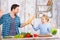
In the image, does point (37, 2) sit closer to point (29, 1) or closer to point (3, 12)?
point (29, 1)

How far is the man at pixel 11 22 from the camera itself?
6.56 feet

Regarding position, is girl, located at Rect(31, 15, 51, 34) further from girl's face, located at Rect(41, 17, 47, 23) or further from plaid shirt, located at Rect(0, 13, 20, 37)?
plaid shirt, located at Rect(0, 13, 20, 37)

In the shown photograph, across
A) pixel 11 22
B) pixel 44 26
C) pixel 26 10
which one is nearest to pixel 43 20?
Answer: pixel 44 26

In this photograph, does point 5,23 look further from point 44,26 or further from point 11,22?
point 44,26

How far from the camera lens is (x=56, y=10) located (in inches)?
80.2

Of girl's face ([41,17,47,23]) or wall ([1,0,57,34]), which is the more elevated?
wall ([1,0,57,34])

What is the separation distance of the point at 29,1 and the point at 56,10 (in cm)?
28

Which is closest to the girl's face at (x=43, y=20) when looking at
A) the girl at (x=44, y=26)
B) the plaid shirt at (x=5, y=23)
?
the girl at (x=44, y=26)

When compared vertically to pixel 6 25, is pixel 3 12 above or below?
above

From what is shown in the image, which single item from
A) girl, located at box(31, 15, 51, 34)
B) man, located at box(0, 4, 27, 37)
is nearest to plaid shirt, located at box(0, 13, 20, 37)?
man, located at box(0, 4, 27, 37)

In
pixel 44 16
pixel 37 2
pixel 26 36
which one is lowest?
pixel 26 36

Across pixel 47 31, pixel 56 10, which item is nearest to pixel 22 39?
pixel 47 31

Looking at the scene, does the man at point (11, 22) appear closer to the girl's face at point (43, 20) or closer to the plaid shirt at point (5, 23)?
the plaid shirt at point (5, 23)

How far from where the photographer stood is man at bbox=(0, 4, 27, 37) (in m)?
2.00
